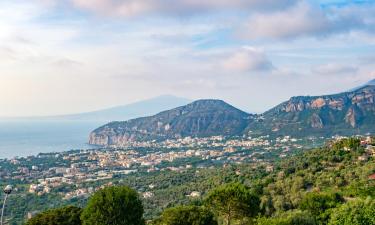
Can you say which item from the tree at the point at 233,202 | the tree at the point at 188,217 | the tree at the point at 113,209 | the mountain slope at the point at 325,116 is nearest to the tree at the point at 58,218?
the tree at the point at 113,209

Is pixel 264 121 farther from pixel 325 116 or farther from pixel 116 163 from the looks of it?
pixel 116 163

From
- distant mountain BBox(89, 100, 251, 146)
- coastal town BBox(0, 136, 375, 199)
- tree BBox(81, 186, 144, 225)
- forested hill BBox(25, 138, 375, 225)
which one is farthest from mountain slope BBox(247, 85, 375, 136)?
tree BBox(81, 186, 144, 225)

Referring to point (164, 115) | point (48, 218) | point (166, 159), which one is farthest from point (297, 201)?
point (164, 115)

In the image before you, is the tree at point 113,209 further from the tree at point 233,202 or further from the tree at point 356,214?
the tree at point 356,214

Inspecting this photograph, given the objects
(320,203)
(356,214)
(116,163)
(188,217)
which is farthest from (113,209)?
(116,163)

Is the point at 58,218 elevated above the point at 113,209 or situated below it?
below

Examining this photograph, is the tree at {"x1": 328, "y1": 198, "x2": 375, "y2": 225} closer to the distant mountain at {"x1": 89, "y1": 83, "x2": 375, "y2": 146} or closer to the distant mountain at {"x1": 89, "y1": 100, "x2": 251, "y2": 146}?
the distant mountain at {"x1": 89, "y1": 83, "x2": 375, "y2": 146}
